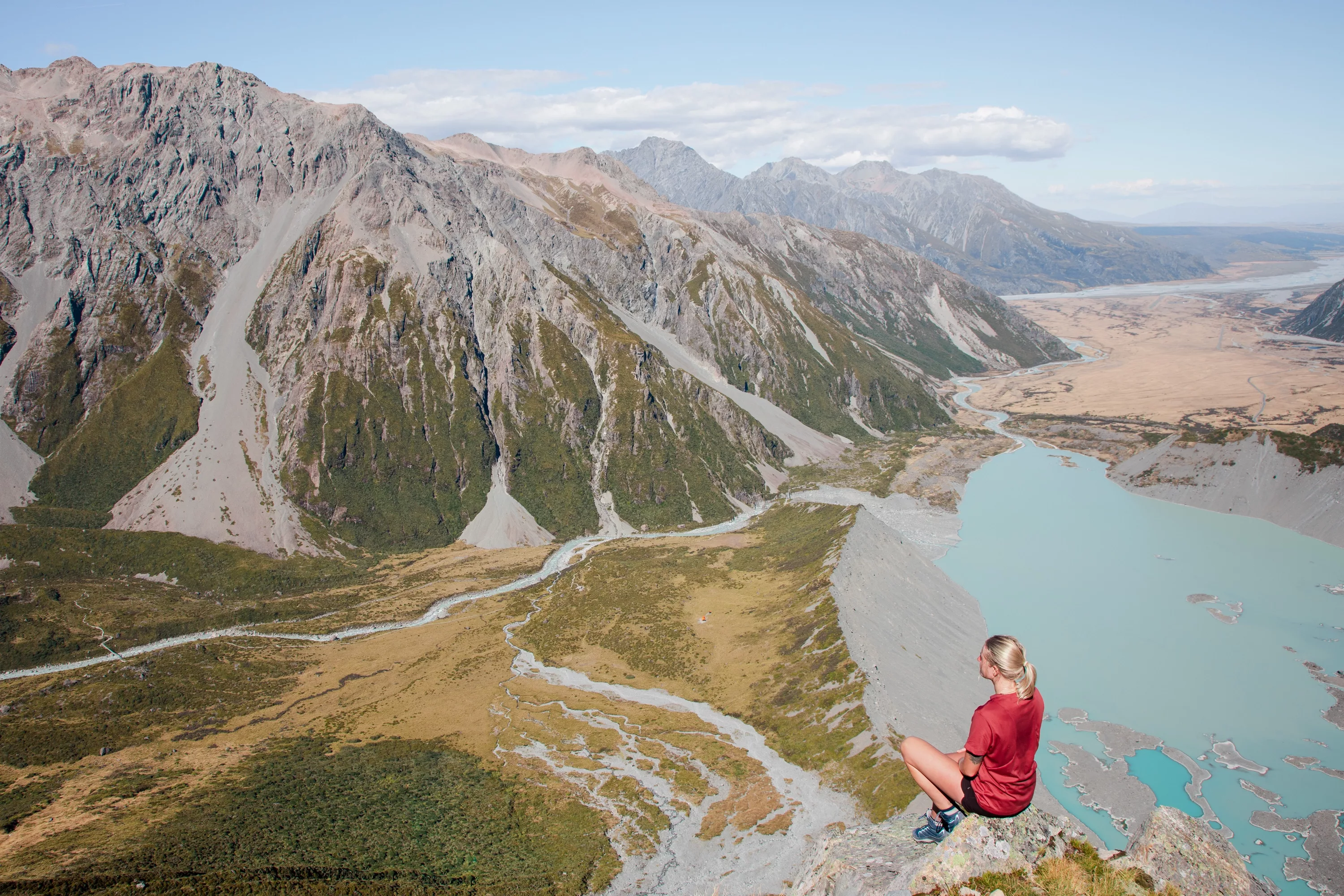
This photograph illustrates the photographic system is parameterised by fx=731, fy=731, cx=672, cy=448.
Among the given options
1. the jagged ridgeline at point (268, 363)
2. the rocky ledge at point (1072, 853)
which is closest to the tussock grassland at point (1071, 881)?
the rocky ledge at point (1072, 853)

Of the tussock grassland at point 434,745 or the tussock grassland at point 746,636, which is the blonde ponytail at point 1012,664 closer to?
the tussock grassland at point 434,745

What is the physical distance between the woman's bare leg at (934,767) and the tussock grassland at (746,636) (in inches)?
1687

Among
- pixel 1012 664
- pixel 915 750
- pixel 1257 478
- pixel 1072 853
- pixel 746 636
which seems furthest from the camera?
pixel 1257 478

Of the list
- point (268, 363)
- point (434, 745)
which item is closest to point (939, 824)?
point (434, 745)

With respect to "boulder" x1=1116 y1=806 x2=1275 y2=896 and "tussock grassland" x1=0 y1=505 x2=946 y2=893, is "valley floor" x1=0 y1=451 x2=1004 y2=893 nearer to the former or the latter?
"tussock grassland" x1=0 y1=505 x2=946 y2=893

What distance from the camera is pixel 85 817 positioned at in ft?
190

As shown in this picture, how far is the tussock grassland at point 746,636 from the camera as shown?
6444cm

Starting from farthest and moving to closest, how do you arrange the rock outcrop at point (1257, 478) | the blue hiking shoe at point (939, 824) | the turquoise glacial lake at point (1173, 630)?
1. the rock outcrop at point (1257, 478)
2. the turquoise glacial lake at point (1173, 630)
3. the blue hiking shoe at point (939, 824)

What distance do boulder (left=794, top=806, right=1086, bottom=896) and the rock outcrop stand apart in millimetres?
170296

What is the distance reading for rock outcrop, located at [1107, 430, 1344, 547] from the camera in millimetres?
147750

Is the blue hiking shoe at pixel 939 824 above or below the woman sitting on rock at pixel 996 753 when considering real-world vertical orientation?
below

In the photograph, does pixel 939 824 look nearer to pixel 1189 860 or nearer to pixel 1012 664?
pixel 1189 860

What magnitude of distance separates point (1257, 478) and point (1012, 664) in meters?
191

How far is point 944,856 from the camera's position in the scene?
16.1 m
